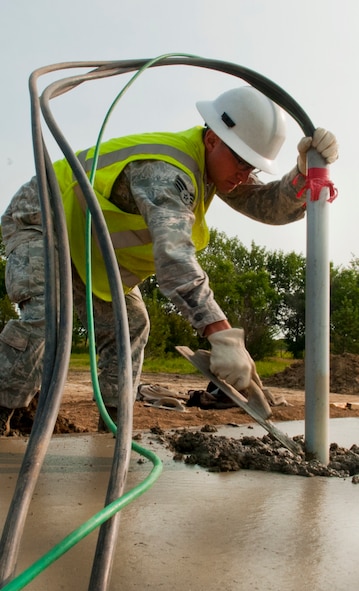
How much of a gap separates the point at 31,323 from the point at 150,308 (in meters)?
14.2

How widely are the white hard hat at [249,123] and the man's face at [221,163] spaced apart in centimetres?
7

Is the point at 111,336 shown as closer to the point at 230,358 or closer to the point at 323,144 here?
the point at 230,358

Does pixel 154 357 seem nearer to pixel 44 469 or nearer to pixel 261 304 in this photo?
pixel 261 304

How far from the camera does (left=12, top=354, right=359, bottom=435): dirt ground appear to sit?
3872mm

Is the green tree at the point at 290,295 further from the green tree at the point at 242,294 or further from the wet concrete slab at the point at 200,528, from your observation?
the wet concrete slab at the point at 200,528

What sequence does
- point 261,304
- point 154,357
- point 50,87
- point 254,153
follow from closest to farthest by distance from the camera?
point 50,87, point 254,153, point 154,357, point 261,304

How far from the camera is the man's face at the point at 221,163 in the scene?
2895 mm

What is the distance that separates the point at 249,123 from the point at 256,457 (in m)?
1.52

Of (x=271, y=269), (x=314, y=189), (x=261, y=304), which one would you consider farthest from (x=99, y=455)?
(x=271, y=269)

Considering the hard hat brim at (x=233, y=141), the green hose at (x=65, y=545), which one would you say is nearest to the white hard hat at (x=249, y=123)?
the hard hat brim at (x=233, y=141)

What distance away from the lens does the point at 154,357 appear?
52.8ft

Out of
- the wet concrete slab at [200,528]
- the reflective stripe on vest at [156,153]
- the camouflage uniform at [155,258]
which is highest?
the reflective stripe on vest at [156,153]

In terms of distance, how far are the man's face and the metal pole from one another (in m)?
0.44

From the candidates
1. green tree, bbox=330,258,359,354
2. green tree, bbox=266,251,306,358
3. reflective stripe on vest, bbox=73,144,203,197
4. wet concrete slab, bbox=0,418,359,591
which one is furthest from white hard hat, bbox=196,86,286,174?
green tree, bbox=266,251,306,358
